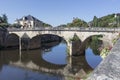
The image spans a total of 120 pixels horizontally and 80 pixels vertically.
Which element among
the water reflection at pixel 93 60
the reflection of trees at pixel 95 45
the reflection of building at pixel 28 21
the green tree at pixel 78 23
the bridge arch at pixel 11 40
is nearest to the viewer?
the water reflection at pixel 93 60

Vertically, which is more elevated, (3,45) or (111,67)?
(111,67)

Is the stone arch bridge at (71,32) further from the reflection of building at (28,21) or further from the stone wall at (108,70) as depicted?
the reflection of building at (28,21)

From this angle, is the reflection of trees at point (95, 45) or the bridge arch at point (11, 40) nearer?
the reflection of trees at point (95, 45)

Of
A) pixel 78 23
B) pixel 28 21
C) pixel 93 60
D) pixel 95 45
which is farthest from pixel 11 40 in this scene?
pixel 28 21

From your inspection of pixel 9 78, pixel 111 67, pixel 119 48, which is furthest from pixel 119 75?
pixel 9 78

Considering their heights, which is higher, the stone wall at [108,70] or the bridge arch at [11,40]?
the stone wall at [108,70]

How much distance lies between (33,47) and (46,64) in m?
23.8

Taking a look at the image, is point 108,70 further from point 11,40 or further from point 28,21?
point 28,21

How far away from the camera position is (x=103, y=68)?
2135mm

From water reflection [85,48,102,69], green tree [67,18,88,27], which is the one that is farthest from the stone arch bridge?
→ green tree [67,18,88,27]

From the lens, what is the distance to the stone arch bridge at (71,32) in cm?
4953

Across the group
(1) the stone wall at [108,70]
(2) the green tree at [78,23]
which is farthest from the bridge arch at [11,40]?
(1) the stone wall at [108,70]

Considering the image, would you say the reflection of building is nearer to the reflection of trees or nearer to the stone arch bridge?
the reflection of trees

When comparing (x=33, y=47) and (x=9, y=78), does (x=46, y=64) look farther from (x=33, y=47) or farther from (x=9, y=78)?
(x=33, y=47)
